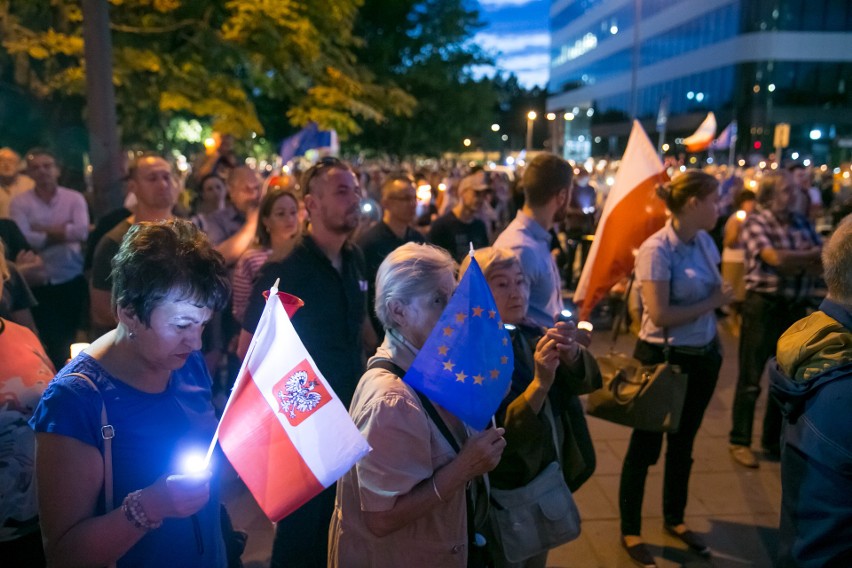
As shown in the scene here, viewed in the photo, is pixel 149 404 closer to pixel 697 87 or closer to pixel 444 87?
pixel 444 87

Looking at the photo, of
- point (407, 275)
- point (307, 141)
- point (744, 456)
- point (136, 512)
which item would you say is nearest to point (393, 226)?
point (744, 456)

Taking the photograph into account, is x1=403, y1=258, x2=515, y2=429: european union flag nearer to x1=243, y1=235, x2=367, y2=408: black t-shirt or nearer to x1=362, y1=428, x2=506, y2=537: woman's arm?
x1=362, y1=428, x2=506, y2=537: woman's arm

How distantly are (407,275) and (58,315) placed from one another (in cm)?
444

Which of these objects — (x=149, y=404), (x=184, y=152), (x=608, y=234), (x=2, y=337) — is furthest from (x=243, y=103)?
(x=184, y=152)

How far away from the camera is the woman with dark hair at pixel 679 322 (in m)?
3.97

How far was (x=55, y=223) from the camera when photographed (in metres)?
5.88

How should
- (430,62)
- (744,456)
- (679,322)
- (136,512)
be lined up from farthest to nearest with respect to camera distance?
(430,62), (744,456), (679,322), (136,512)

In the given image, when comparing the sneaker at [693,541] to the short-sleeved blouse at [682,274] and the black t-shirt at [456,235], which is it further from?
the black t-shirt at [456,235]

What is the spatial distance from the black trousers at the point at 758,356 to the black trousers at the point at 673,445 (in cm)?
145

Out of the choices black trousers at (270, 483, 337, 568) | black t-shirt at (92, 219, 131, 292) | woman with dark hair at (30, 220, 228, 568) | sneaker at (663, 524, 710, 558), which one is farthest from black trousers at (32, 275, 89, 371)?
sneaker at (663, 524, 710, 558)

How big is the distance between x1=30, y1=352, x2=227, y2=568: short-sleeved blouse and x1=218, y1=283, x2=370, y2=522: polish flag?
21 cm

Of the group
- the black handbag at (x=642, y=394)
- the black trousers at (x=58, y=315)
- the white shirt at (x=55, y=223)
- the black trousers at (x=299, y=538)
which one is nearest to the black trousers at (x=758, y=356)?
the black handbag at (x=642, y=394)

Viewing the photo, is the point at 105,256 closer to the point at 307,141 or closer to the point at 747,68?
the point at 307,141

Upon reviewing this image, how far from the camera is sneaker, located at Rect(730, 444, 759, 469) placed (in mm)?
5270
